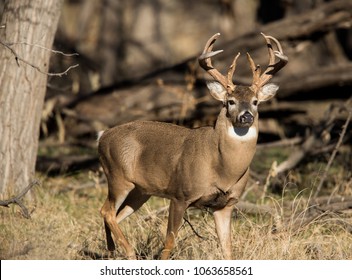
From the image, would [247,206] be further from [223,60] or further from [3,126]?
[223,60]

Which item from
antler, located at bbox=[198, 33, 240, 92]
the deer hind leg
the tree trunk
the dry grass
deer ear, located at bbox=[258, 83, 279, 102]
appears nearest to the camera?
the dry grass

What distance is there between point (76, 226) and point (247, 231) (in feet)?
4.96

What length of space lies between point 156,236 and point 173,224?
20.6 inches

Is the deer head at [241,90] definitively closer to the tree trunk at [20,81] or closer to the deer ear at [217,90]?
the deer ear at [217,90]

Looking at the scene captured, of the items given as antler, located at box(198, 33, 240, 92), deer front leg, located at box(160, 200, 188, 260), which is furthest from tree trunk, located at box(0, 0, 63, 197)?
deer front leg, located at box(160, 200, 188, 260)

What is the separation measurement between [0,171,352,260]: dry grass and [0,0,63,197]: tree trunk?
0.39m

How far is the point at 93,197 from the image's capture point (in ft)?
31.6

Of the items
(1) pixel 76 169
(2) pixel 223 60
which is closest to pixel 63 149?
(1) pixel 76 169

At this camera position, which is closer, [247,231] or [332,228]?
[247,231]

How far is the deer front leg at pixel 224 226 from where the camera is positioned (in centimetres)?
698

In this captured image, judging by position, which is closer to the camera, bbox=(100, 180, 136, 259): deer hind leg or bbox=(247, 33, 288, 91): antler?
bbox=(247, 33, 288, 91): antler

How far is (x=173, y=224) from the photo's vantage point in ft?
22.5

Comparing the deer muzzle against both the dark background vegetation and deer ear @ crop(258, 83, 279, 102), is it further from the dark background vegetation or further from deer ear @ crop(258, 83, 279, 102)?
the dark background vegetation

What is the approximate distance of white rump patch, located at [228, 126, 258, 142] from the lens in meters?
6.93
